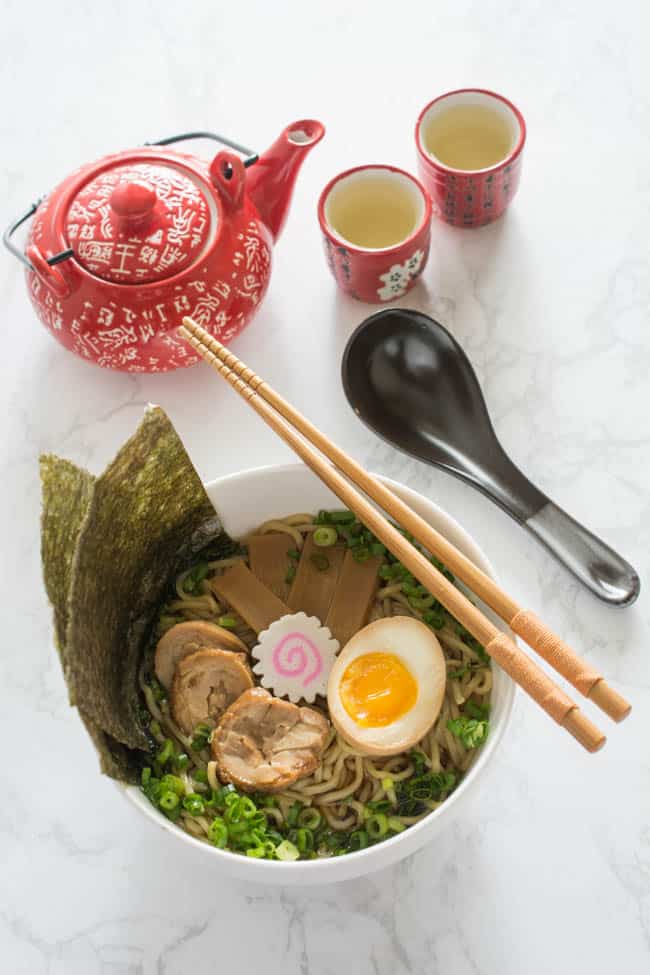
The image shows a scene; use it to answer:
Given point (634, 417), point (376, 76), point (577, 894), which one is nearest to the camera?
point (577, 894)

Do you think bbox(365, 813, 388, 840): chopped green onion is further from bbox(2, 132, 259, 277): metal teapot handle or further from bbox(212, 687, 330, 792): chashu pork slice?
bbox(2, 132, 259, 277): metal teapot handle

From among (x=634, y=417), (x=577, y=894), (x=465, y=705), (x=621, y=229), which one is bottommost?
(x=577, y=894)

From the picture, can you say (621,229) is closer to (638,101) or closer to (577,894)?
(638,101)

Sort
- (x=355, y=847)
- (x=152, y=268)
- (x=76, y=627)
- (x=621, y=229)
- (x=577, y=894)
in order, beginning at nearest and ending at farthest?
(x=76, y=627)
(x=355, y=847)
(x=577, y=894)
(x=152, y=268)
(x=621, y=229)

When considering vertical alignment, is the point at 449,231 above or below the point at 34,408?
above

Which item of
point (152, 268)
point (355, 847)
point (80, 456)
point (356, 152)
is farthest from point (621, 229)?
point (355, 847)

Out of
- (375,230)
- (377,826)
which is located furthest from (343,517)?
(375,230)
